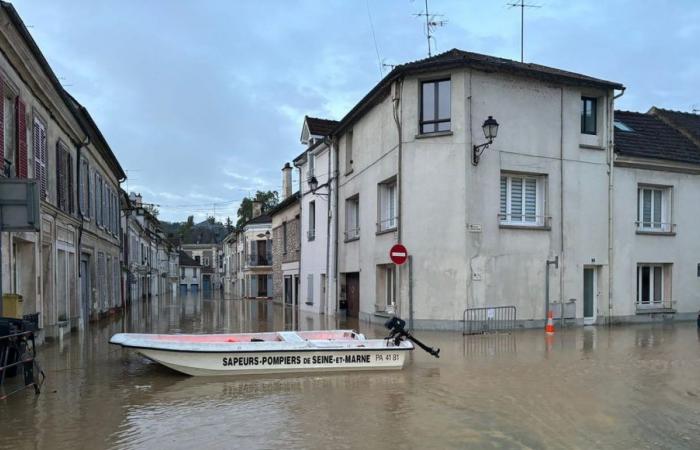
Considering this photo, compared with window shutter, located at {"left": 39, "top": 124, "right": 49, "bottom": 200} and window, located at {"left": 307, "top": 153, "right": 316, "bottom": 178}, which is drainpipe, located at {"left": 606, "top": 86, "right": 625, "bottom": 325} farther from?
window shutter, located at {"left": 39, "top": 124, "right": 49, "bottom": 200}

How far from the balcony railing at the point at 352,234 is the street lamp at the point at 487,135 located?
634cm

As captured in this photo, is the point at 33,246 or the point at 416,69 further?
the point at 416,69

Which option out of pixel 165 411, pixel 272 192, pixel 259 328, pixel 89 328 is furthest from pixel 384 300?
pixel 272 192

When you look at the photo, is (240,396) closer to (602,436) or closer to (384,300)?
(602,436)

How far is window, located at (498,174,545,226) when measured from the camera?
16.5 metres

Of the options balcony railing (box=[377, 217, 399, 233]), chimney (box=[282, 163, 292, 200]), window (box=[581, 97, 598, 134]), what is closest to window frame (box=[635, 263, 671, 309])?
window (box=[581, 97, 598, 134])

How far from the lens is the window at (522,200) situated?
16453 mm

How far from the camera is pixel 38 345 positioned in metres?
12.6

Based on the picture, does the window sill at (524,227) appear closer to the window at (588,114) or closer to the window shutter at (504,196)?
the window shutter at (504,196)

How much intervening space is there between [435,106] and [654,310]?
401 inches

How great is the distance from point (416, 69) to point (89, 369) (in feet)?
36.8

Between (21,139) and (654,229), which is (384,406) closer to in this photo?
(21,139)

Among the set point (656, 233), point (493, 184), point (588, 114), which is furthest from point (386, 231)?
point (656, 233)

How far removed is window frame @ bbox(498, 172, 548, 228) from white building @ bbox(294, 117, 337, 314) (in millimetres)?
8544
